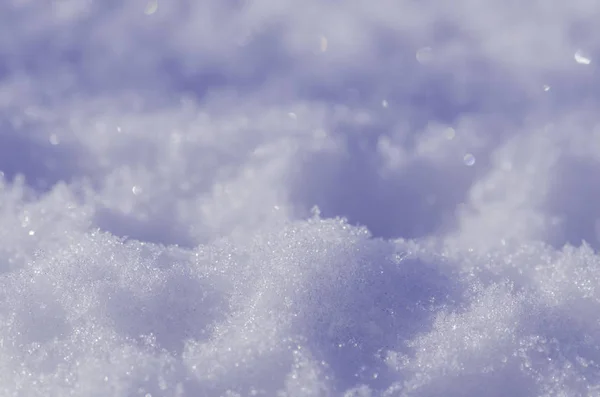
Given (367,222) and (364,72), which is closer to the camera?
(367,222)

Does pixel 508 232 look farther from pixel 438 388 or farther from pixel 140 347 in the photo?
pixel 140 347

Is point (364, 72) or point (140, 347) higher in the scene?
point (364, 72)

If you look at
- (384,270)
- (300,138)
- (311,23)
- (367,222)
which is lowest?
(384,270)

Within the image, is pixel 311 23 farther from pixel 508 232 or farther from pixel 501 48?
pixel 508 232

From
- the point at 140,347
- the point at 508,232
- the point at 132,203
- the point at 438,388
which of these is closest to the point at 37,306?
the point at 140,347

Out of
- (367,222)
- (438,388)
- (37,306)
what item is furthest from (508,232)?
(37,306)

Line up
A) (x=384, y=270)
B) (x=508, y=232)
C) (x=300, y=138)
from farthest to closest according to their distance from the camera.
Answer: (x=300, y=138), (x=508, y=232), (x=384, y=270)

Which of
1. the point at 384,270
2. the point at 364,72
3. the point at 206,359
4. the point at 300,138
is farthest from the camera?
the point at 364,72
